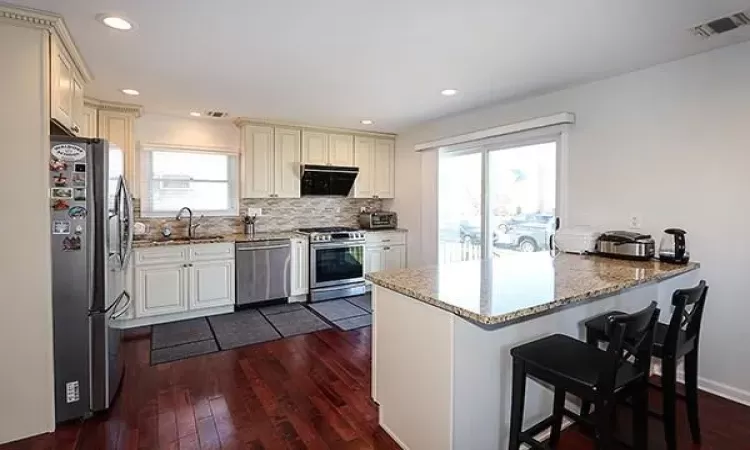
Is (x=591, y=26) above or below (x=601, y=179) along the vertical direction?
above

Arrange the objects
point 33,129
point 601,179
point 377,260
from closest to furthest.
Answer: point 33,129, point 601,179, point 377,260

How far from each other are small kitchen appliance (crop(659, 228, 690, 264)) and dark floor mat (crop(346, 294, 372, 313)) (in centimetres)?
307

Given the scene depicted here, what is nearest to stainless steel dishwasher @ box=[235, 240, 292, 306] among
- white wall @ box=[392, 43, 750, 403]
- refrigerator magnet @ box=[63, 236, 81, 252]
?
refrigerator magnet @ box=[63, 236, 81, 252]

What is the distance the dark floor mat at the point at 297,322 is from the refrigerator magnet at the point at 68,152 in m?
2.36

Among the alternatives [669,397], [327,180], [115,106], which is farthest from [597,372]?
[115,106]

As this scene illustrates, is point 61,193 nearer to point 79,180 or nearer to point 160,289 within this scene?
point 79,180

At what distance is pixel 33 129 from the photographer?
225cm

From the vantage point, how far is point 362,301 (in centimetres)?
522

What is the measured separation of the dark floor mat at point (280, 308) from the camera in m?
4.73

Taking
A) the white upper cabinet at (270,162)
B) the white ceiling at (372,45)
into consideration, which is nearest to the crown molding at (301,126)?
the white upper cabinet at (270,162)

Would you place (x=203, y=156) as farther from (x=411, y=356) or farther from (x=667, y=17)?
(x=667, y=17)

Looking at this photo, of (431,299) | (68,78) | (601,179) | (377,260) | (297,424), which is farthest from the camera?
(377,260)

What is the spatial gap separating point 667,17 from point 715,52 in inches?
32.4

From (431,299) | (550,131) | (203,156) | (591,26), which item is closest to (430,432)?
(431,299)
